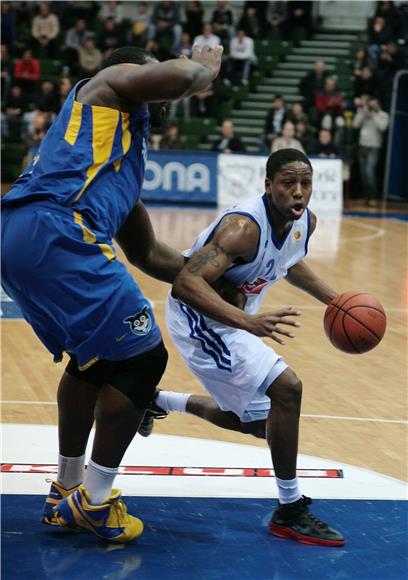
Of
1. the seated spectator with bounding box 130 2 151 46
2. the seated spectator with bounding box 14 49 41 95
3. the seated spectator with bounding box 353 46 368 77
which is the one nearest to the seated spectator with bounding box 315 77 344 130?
the seated spectator with bounding box 353 46 368 77

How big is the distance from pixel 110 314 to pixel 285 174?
1227 millimetres

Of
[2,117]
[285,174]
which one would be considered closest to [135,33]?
[2,117]

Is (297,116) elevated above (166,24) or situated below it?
below

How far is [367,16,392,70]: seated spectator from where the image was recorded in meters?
21.0

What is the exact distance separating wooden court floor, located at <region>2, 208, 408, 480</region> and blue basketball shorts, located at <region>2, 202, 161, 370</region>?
219 cm

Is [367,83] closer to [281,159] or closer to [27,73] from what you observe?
[27,73]

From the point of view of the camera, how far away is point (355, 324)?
5.07 m

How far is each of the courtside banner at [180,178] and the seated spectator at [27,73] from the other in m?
3.40

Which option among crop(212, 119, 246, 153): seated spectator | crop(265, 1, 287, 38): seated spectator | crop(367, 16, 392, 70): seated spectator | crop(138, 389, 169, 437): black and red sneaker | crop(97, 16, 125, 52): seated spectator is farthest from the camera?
crop(265, 1, 287, 38): seated spectator

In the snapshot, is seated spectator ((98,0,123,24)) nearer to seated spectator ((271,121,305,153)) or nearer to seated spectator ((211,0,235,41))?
seated spectator ((211,0,235,41))

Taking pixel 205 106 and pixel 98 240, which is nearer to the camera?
pixel 98 240

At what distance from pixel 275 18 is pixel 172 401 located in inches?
701

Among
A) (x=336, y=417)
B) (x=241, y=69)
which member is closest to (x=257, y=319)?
(x=336, y=417)

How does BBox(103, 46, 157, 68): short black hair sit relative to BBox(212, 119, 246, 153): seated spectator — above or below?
above
